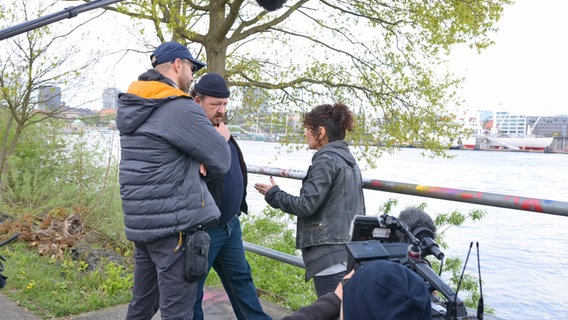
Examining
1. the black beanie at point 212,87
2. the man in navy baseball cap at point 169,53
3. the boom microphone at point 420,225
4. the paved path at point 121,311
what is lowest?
the paved path at point 121,311

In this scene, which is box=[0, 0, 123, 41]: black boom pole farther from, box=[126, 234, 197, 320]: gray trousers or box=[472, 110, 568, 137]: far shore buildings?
box=[472, 110, 568, 137]: far shore buildings

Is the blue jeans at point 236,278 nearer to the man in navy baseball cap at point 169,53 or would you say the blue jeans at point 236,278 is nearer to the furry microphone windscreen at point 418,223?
the man in navy baseball cap at point 169,53

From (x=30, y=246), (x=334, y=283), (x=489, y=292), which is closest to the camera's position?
(x=334, y=283)

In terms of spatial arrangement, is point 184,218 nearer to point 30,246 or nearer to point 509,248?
point 30,246

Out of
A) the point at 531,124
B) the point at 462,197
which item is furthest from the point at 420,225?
the point at 531,124

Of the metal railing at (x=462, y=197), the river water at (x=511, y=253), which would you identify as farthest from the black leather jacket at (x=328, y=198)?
the river water at (x=511, y=253)

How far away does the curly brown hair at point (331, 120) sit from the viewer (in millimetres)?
3113

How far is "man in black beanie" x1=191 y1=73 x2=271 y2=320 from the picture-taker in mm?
3139

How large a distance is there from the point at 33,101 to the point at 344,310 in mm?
8354

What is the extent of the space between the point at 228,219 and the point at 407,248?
1.54 metres

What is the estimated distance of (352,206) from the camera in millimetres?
3051

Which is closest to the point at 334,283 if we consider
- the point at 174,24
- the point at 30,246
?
the point at 30,246

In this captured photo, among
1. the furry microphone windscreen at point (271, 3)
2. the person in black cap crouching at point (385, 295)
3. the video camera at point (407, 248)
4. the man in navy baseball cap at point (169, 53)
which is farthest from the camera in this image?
the furry microphone windscreen at point (271, 3)

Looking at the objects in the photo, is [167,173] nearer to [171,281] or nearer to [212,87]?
[171,281]
